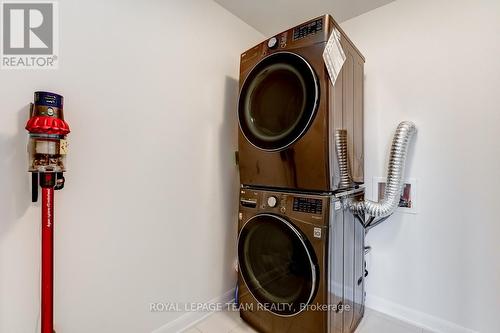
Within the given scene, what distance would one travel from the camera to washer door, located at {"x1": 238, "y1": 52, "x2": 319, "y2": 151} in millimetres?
1209

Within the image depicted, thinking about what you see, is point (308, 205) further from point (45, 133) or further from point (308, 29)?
point (45, 133)

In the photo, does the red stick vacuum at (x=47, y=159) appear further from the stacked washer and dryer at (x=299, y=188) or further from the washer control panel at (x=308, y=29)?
the washer control panel at (x=308, y=29)

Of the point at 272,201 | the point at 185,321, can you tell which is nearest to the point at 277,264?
the point at 272,201

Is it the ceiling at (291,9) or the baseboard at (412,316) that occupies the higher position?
the ceiling at (291,9)

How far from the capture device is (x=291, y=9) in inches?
68.4

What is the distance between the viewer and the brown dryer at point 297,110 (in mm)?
1174

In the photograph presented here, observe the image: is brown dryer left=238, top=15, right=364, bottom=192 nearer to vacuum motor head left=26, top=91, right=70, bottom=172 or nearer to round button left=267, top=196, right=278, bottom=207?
round button left=267, top=196, right=278, bottom=207

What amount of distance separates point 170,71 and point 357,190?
1.40m

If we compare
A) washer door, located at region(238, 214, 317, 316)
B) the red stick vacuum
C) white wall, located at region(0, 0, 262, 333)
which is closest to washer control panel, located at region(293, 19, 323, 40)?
white wall, located at region(0, 0, 262, 333)

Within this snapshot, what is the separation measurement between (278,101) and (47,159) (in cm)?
111

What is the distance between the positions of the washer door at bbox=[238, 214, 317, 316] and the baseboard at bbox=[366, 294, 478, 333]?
0.85 meters

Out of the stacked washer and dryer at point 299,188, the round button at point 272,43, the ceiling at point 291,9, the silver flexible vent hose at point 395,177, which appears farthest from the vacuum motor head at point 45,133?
the silver flexible vent hose at point 395,177

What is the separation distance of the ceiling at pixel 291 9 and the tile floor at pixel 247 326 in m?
2.22

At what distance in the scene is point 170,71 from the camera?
1.42 meters
